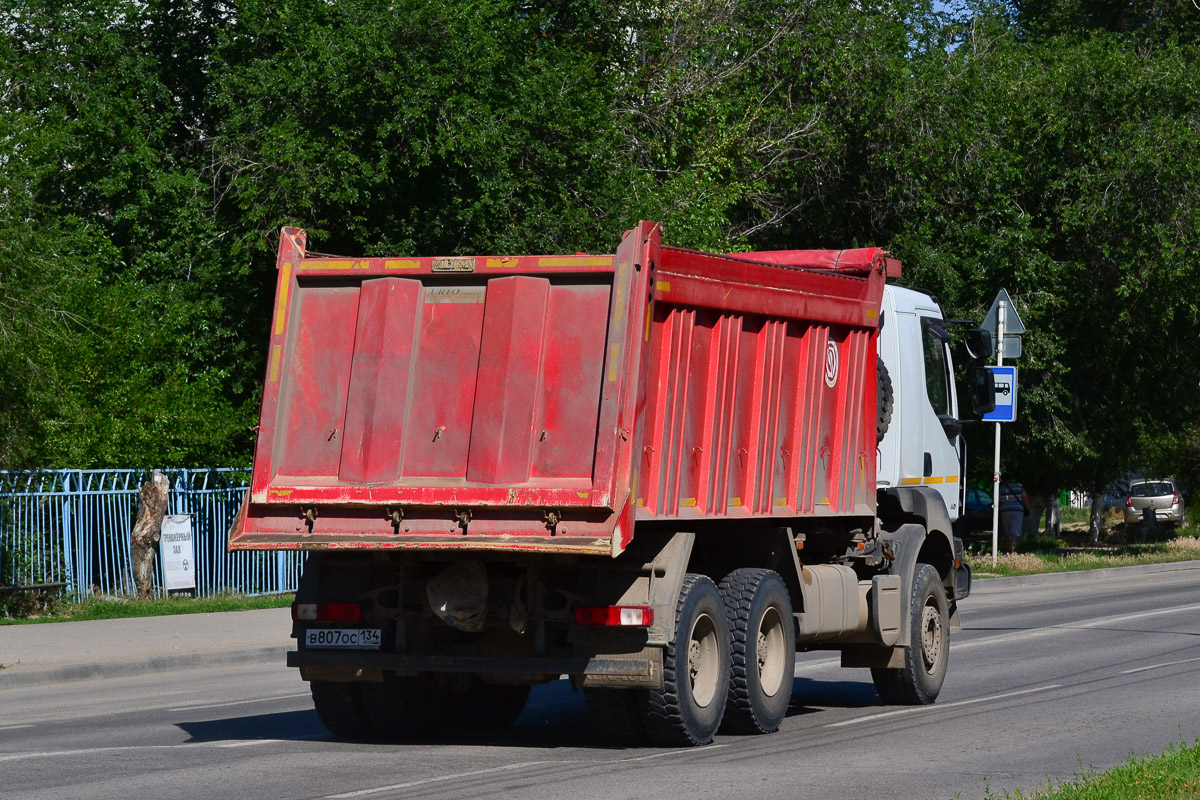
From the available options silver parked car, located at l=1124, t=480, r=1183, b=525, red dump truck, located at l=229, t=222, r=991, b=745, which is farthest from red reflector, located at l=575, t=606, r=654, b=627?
silver parked car, located at l=1124, t=480, r=1183, b=525

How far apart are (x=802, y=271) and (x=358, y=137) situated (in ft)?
45.4

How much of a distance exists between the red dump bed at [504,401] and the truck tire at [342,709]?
4.01 ft

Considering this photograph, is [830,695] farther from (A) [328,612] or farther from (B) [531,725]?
(A) [328,612]

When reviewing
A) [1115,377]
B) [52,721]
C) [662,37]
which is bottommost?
[52,721]

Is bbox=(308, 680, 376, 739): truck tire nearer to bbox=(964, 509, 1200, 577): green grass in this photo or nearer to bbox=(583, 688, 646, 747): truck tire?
bbox=(583, 688, 646, 747): truck tire

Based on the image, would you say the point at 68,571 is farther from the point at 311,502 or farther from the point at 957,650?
the point at 311,502

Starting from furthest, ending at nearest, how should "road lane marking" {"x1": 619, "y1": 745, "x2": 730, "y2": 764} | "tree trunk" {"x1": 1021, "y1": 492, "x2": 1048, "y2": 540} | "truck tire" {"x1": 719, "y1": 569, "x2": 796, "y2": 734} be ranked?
"tree trunk" {"x1": 1021, "y1": 492, "x2": 1048, "y2": 540} < "truck tire" {"x1": 719, "y1": 569, "x2": 796, "y2": 734} < "road lane marking" {"x1": 619, "y1": 745, "x2": 730, "y2": 764}

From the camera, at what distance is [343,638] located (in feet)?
31.6

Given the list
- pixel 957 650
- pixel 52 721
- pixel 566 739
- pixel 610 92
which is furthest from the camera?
pixel 610 92

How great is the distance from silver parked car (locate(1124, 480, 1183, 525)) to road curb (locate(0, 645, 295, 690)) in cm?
4301

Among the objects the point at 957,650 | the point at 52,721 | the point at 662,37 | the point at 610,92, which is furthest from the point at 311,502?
the point at 662,37

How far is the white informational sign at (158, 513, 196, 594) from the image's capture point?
21.5m

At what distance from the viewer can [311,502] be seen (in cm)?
942

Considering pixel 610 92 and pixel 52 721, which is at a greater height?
pixel 610 92
